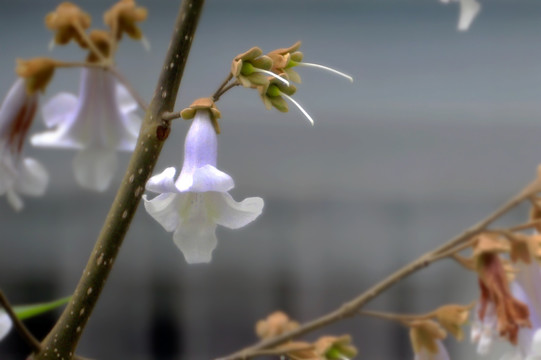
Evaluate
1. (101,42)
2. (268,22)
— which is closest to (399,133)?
(268,22)

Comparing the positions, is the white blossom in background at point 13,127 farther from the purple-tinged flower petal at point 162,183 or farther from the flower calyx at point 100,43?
the purple-tinged flower petal at point 162,183

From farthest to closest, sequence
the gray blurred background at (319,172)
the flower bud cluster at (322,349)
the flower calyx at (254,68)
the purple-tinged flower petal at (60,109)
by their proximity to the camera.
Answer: the gray blurred background at (319,172), the purple-tinged flower petal at (60,109), the flower bud cluster at (322,349), the flower calyx at (254,68)

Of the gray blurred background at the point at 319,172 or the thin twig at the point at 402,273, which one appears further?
the gray blurred background at the point at 319,172

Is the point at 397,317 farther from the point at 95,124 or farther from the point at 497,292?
the point at 95,124

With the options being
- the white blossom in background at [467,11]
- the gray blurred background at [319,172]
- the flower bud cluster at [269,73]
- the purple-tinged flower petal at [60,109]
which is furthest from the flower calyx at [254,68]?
the gray blurred background at [319,172]

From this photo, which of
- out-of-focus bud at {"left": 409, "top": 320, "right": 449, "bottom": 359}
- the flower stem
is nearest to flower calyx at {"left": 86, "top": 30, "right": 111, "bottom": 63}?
the flower stem

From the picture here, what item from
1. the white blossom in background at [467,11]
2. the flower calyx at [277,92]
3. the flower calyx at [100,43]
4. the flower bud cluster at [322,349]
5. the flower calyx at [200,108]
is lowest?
the flower bud cluster at [322,349]

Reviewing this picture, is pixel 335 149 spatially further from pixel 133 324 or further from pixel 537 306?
pixel 537 306
